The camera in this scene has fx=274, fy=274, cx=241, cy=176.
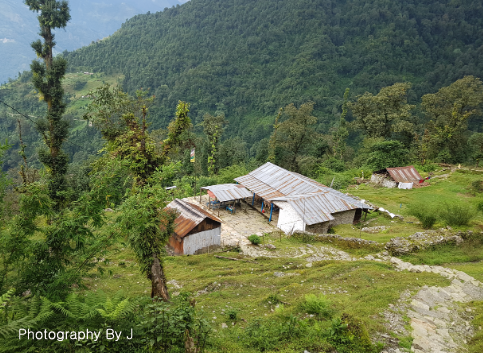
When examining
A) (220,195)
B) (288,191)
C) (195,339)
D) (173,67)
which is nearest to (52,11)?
A: (220,195)

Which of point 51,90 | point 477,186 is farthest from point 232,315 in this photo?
point 477,186

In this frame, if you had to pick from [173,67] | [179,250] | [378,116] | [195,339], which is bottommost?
[179,250]

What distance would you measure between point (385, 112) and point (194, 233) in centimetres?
3723

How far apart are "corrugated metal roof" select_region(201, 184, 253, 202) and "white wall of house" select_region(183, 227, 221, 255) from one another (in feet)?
18.5

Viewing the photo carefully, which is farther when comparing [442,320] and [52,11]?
[52,11]

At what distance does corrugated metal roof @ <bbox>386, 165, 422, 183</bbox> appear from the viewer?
30.1 meters

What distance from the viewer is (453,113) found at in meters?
39.1

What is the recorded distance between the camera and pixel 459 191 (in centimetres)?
2766

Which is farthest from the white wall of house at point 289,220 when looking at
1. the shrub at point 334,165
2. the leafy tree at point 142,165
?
the shrub at point 334,165

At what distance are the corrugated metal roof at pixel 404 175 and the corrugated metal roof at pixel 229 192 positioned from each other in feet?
57.1

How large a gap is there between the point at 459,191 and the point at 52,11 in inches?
1523

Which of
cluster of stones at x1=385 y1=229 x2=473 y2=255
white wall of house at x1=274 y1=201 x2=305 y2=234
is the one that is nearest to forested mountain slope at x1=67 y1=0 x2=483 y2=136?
white wall of house at x1=274 y1=201 x2=305 y2=234

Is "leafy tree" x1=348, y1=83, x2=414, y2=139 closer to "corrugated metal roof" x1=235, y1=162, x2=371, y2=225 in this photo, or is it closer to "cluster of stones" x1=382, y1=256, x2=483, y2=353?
"corrugated metal roof" x1=235, y1=162, x2=371, y2=225

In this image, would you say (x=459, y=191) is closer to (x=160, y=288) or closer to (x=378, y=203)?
(x=378, y=203)
